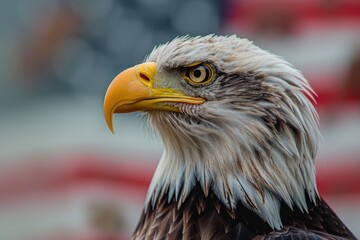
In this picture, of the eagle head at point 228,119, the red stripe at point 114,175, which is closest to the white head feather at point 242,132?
the eagle head at point 228,119

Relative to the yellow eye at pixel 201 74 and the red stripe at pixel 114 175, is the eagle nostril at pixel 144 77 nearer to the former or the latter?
the yellow eye at pixel 201 74

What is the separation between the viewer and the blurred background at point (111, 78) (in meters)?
7.45

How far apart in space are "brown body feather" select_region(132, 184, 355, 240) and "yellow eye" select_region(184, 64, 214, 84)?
36 cm

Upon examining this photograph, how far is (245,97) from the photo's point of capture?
3912mm

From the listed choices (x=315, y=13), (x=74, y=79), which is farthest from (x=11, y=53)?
(x=315, y=13)

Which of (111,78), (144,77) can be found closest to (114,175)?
(111,78)

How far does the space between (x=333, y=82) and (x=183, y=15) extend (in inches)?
41.5

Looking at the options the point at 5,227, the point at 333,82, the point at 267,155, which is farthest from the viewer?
the point at 5,227

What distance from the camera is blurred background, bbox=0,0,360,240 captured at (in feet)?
24.5

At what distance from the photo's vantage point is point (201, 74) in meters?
3.92

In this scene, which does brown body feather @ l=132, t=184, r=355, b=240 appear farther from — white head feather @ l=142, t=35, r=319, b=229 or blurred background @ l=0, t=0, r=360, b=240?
blurred background @ l=0, t=0, r=360, b=240

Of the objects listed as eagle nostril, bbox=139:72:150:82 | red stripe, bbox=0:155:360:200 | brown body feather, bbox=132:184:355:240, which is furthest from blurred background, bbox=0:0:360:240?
eagle nostril, bbox=139:72:150:82

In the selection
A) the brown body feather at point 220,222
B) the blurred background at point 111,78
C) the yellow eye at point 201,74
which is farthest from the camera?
the blurred background at point 111,78

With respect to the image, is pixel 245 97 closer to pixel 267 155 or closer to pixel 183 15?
pixel 267 155
